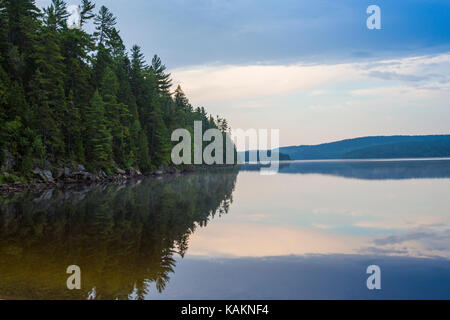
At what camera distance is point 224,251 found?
40.5ft

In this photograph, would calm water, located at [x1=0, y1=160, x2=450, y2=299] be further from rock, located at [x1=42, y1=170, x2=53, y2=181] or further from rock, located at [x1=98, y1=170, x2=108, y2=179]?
rock, located at [x1=98, y1=170, x2=108, y2=179]

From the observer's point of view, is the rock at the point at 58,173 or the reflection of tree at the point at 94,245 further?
the rock at the point at 58,173

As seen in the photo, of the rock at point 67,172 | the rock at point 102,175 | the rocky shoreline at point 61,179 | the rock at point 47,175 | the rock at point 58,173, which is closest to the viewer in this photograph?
the rocky shoreline at point 61,179

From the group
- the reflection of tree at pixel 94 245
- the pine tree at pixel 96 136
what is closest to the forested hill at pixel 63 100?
the pine tree at pixel 96 136

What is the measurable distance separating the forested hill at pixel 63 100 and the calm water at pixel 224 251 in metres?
19.3

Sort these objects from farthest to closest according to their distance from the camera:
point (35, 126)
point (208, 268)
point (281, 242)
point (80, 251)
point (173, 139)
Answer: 1. point (173, 139)
2. point (35, 126)
3. point (281, 242)
4. point (80, 251)
5. point (208, 268)

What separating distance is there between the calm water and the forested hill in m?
19.3

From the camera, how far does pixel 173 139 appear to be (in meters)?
74.4

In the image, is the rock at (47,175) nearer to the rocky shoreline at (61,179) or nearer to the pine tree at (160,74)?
the rocky shoreline at (61,179)

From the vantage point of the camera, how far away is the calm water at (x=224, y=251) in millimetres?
8297

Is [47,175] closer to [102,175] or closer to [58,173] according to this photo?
[58,173]

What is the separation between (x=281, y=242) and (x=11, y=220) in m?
13.6

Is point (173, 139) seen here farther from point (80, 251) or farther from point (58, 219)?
point (80, 251)
